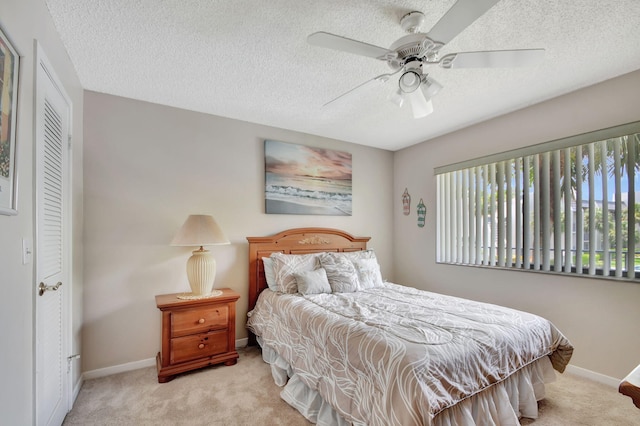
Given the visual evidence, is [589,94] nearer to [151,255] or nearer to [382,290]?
[382,290]

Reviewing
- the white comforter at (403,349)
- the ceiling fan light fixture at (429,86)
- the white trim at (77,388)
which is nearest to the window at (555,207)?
the white comforter at (403,349)

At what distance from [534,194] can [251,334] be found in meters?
3.30

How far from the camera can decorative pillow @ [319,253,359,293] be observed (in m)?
2.96

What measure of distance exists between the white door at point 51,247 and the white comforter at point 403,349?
57.6 inches

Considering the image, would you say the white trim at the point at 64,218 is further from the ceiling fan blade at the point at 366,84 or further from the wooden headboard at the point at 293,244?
the ceiling fan blade at the point at 366,84

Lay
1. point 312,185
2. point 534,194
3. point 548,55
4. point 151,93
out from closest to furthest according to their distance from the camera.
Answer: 1. point 548,55
2. point 151,93
3. point 534,194
4. point 312,185

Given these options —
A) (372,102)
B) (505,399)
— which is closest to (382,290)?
(505,399)

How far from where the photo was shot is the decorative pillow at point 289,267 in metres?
2.93

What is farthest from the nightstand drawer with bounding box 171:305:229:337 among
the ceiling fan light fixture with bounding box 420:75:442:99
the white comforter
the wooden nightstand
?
the ceiling fan light fixture with bounding box 420:75:442:99

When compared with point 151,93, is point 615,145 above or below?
below

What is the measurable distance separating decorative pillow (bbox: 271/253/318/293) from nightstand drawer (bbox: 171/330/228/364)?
2.28 feet

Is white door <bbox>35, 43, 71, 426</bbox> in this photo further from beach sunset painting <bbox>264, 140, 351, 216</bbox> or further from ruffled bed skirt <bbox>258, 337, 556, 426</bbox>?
beach sunset painting <bbox>264, 140, 351, 216</bbox>

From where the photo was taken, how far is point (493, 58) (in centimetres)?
164

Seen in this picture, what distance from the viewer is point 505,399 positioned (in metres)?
1.75
